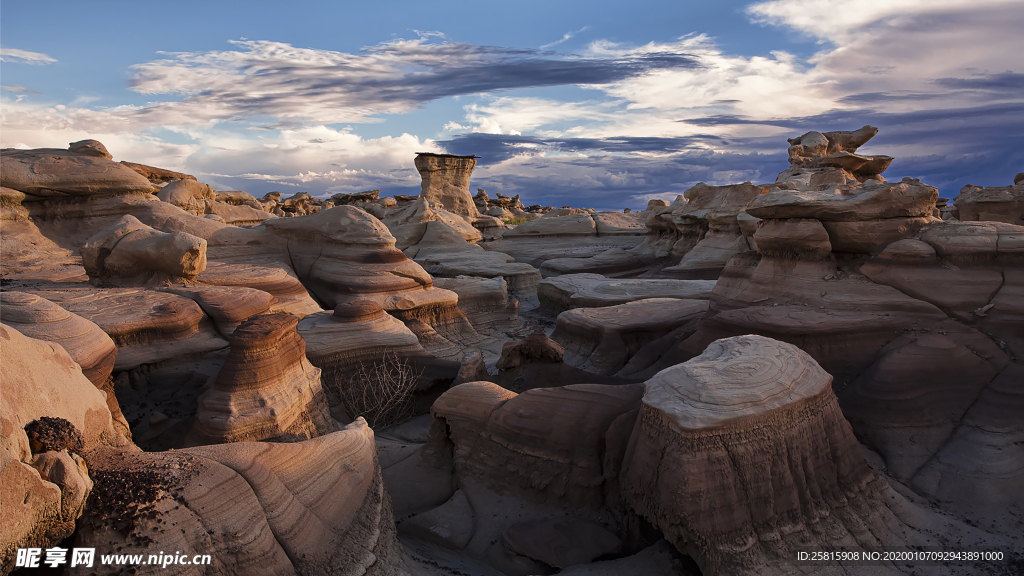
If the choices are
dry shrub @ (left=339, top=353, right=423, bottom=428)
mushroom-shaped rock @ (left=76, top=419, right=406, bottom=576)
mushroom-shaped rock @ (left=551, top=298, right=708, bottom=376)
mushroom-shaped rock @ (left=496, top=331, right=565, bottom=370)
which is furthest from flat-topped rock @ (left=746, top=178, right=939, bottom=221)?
mushroom-shaped rock @ (left=76, top=419, right=406, bottom=576)

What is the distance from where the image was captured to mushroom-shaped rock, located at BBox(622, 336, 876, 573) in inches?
167

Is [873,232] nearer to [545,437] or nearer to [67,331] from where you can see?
[545,437]

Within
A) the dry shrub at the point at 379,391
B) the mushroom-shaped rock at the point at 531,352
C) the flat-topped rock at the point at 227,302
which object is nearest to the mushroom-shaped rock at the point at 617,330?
the mushroom-shaped rock at the point at 531,352

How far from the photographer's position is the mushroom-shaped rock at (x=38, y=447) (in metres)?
2.53

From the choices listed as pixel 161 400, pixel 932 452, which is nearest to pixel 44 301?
pixel 161 400

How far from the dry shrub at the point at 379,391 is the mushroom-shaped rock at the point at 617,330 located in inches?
127

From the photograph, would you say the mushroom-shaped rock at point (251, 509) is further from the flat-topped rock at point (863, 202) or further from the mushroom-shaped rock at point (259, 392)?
the flat-topped rock at point (863, 202)

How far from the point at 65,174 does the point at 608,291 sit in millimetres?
12412

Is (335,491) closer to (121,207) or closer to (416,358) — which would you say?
(416,358)

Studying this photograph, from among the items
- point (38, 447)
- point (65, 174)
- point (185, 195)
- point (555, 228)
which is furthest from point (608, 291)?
point (555, 228)

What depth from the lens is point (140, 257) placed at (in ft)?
27.7

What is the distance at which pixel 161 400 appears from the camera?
6.59 meters

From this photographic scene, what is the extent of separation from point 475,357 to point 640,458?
4499 mm

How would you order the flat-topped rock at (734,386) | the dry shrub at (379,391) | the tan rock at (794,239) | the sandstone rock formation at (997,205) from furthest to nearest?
the sandstone rock formation at (997,205) → the dry shrub at (379,391) → the tan rock at (794,239) → the flat-topped rock at (734,386)
